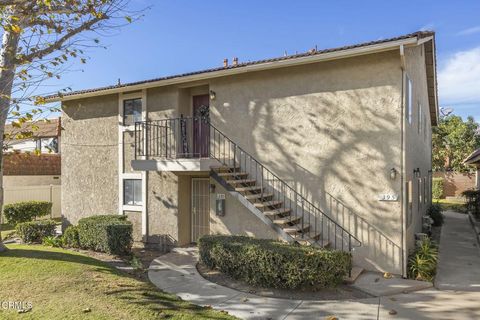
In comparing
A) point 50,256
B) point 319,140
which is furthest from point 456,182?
point 50,256

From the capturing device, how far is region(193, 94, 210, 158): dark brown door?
39.3ft

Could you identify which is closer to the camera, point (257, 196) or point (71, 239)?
point (257, 196)

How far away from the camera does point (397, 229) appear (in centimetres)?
855

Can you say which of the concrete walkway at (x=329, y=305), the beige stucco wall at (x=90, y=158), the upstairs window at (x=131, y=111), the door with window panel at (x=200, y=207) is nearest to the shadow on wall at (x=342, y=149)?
the concrete walkway at (x=329, y=305)

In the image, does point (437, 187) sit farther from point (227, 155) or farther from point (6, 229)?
point (6, 229)

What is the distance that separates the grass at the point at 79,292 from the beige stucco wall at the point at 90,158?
15.8ft

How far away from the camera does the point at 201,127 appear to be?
12078mm

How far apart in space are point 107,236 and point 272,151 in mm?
5611

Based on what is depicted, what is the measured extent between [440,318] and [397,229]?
275 cm

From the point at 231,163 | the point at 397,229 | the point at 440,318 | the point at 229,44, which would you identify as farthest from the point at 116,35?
the point at 440,318

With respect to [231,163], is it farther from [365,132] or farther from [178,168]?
[365,132]

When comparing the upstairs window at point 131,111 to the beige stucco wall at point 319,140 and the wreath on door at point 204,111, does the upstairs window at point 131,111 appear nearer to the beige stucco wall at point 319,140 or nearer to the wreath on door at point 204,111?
the beige stucco wall at point 319,140

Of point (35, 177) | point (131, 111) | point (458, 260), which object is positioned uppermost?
point (131, 111)

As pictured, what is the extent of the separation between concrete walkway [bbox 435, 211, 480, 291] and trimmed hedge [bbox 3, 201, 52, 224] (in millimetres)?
17683
